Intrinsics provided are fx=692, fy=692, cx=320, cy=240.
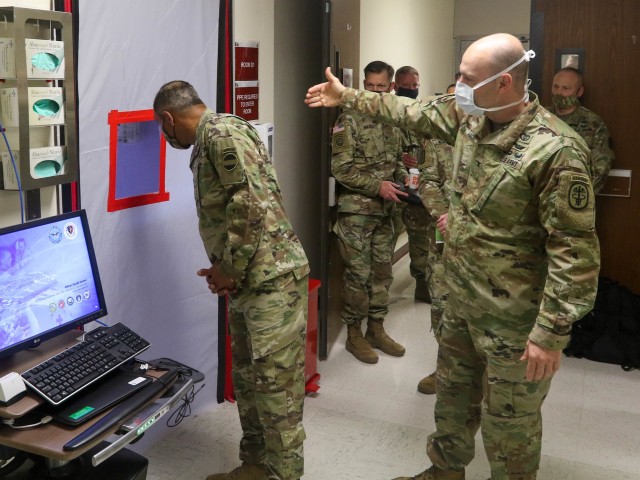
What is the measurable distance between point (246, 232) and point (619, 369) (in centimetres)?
260

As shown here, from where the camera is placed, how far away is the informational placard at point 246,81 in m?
3.20

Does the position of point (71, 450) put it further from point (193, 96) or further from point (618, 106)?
point (618, 106)

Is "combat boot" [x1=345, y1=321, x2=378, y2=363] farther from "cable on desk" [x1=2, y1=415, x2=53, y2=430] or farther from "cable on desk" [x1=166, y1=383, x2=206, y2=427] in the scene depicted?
"cable on desk" [x1=2, y1=415, x2=53, y2=430]

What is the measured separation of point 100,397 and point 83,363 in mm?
123

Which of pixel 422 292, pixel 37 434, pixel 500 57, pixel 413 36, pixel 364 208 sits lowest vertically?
pixel 422 292

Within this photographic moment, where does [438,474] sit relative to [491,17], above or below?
below

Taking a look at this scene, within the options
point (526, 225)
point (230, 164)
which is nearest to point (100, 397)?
point (230, 164)

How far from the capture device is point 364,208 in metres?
3.88

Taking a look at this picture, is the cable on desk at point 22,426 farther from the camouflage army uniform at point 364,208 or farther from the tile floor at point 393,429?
the camouflage army uniform at point 364,208

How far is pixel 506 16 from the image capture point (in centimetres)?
780

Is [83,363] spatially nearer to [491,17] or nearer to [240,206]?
[240,206]

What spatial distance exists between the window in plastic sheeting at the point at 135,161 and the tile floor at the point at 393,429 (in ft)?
3.40

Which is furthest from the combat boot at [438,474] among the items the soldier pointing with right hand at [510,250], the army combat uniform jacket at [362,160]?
the army combat uniform jacket at [362,160]

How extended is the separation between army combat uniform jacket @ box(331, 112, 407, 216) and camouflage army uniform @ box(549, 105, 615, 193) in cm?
103
